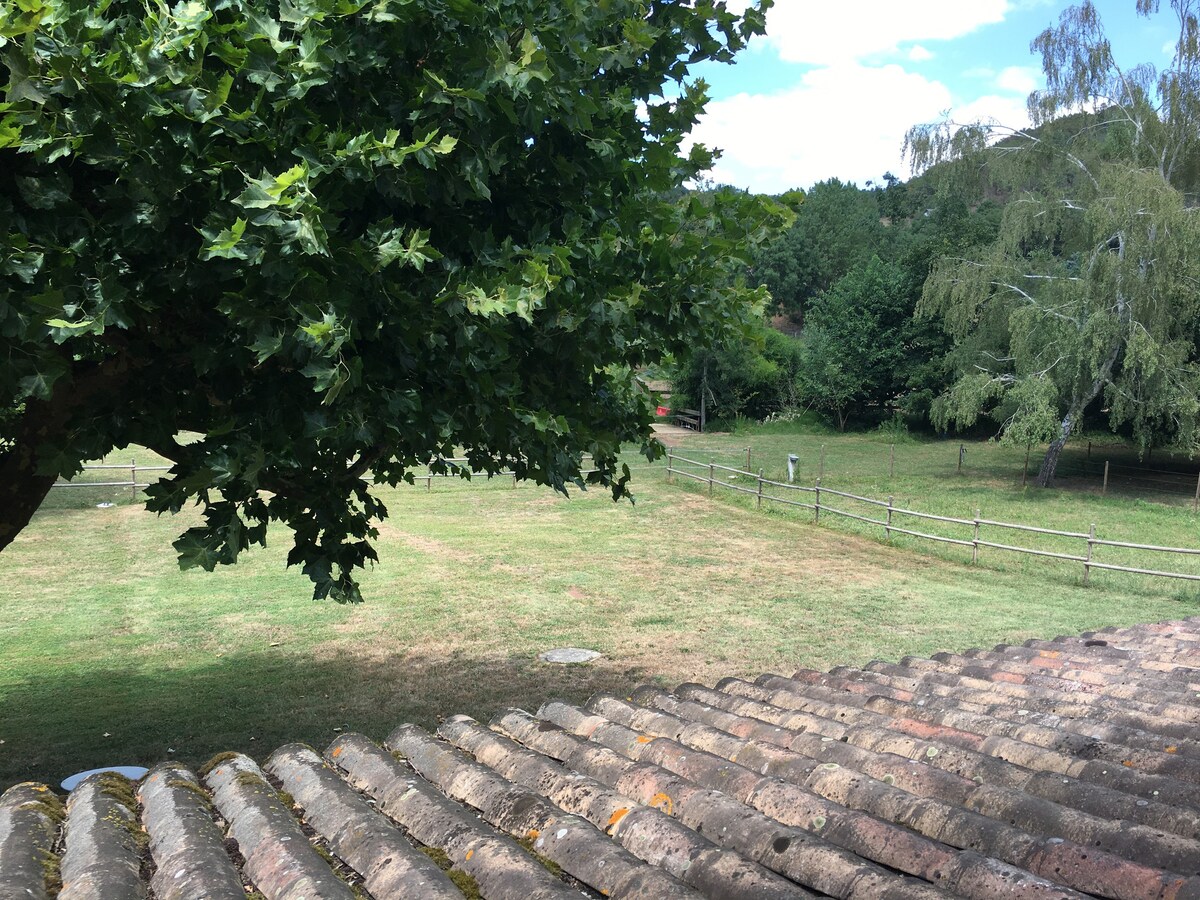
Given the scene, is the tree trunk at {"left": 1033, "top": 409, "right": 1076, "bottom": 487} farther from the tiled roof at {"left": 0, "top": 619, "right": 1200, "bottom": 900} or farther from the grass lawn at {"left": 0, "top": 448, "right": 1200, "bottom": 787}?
the tiled roof at {"left": 0, "top": 619, "right": 1200, "bottom": 900}

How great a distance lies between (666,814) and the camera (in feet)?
11.1

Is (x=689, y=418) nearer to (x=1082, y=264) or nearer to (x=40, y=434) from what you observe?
(x=1082, y=264)

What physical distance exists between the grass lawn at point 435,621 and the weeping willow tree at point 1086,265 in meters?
11.3

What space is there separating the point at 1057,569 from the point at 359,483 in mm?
15309

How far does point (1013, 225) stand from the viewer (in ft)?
96.6

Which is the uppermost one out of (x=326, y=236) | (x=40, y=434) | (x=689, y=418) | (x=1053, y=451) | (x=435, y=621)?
(x=326, y=236)

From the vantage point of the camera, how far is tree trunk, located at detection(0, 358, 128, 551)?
5.28m

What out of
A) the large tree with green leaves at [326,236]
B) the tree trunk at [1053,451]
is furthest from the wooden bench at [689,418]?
the large tree with green leaves at [326,236]

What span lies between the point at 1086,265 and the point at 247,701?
25918mm

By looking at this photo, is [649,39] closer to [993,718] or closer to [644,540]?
[993,718]

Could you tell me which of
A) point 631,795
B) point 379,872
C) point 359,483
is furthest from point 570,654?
point 379,872

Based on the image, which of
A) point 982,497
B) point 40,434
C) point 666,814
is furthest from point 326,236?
point 982,497

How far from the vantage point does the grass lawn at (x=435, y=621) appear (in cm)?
1053

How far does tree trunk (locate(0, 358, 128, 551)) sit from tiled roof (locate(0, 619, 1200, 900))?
2227mm
